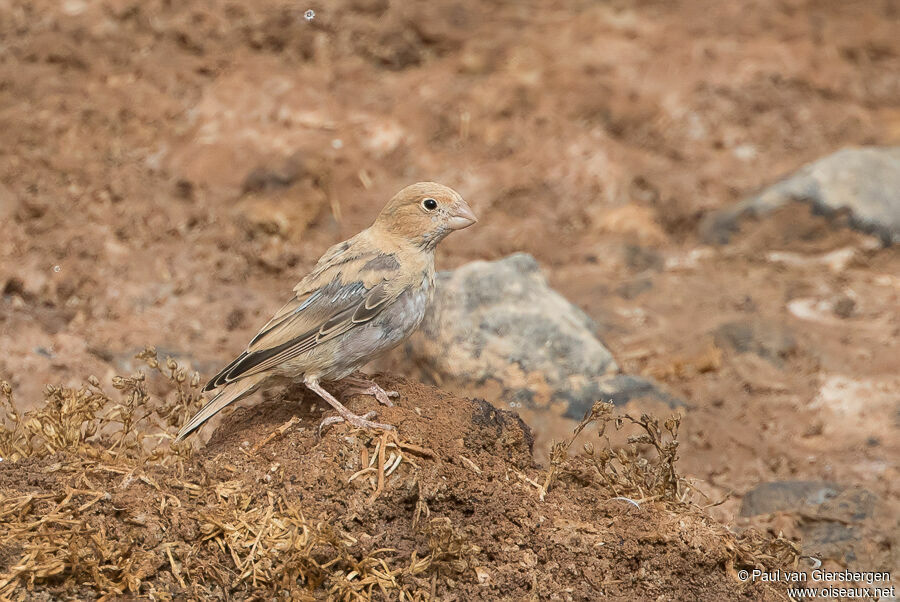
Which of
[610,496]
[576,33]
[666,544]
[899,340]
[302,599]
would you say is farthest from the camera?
[576,33]

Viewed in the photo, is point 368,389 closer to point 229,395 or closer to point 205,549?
point 229,395

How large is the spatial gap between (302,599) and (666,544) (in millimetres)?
1819

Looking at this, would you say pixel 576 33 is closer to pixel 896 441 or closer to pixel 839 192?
pixel 839 192

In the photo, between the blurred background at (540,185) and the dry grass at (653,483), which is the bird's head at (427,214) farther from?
the blurred background at (540,185)

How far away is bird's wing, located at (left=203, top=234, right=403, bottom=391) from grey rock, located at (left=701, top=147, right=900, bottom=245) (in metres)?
5.75

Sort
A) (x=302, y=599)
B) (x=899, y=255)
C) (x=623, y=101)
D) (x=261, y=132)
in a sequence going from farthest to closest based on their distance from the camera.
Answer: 1. (x=623, y=101)
2. (x=261, y=132)
3. (x=899, y=255)
4. (x=302, y=599)

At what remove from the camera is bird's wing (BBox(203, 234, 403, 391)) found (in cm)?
549

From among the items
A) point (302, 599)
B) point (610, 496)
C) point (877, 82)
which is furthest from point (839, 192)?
point (302, 599)

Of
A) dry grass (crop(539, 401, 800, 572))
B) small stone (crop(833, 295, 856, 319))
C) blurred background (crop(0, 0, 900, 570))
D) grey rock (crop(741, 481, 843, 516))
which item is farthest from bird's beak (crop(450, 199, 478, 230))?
small stone (crop(833, 295, 856, 319))

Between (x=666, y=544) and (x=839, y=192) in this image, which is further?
(x=839, y=192)

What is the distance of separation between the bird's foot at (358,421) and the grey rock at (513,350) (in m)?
2.34

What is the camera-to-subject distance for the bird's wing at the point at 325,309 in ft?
18.0

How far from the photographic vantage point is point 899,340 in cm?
862

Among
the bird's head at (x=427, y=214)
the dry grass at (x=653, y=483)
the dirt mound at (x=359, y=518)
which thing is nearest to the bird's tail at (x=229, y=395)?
the dirt mound at (x=359, y=518)
